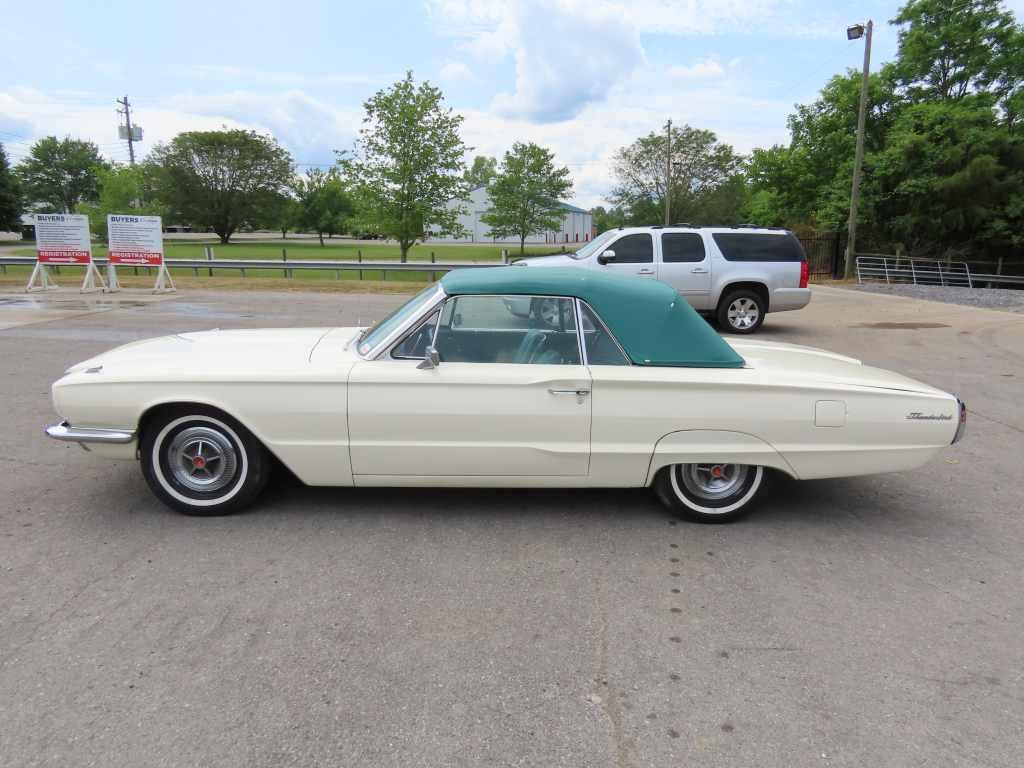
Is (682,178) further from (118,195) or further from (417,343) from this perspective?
(417,343)

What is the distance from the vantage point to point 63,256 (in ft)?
55.5

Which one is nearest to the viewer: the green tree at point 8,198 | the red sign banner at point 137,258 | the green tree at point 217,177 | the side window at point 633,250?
the side window at point 633,250

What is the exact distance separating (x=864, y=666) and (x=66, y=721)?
114 inches

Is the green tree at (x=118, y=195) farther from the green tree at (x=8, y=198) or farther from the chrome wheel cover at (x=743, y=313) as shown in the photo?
the chrome wheel cover at (x=743, y=313)

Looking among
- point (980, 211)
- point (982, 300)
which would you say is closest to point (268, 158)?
point (980, 211)

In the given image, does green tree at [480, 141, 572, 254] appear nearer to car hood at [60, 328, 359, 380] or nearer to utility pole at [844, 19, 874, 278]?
utility pole at [844, 19, 874, 278]

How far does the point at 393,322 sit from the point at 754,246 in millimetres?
9417

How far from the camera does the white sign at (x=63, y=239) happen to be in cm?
1656

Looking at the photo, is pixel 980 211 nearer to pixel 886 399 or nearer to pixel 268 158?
pixel 886 399

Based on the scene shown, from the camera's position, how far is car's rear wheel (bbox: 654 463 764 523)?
3994 millimetres

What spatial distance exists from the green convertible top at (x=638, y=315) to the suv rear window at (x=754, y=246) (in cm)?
838

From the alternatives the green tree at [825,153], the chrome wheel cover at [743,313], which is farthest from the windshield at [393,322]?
the green tree at [825,153]

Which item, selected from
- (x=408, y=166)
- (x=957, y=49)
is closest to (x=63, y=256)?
(x=408, y=166)

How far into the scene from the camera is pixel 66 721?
234cm
